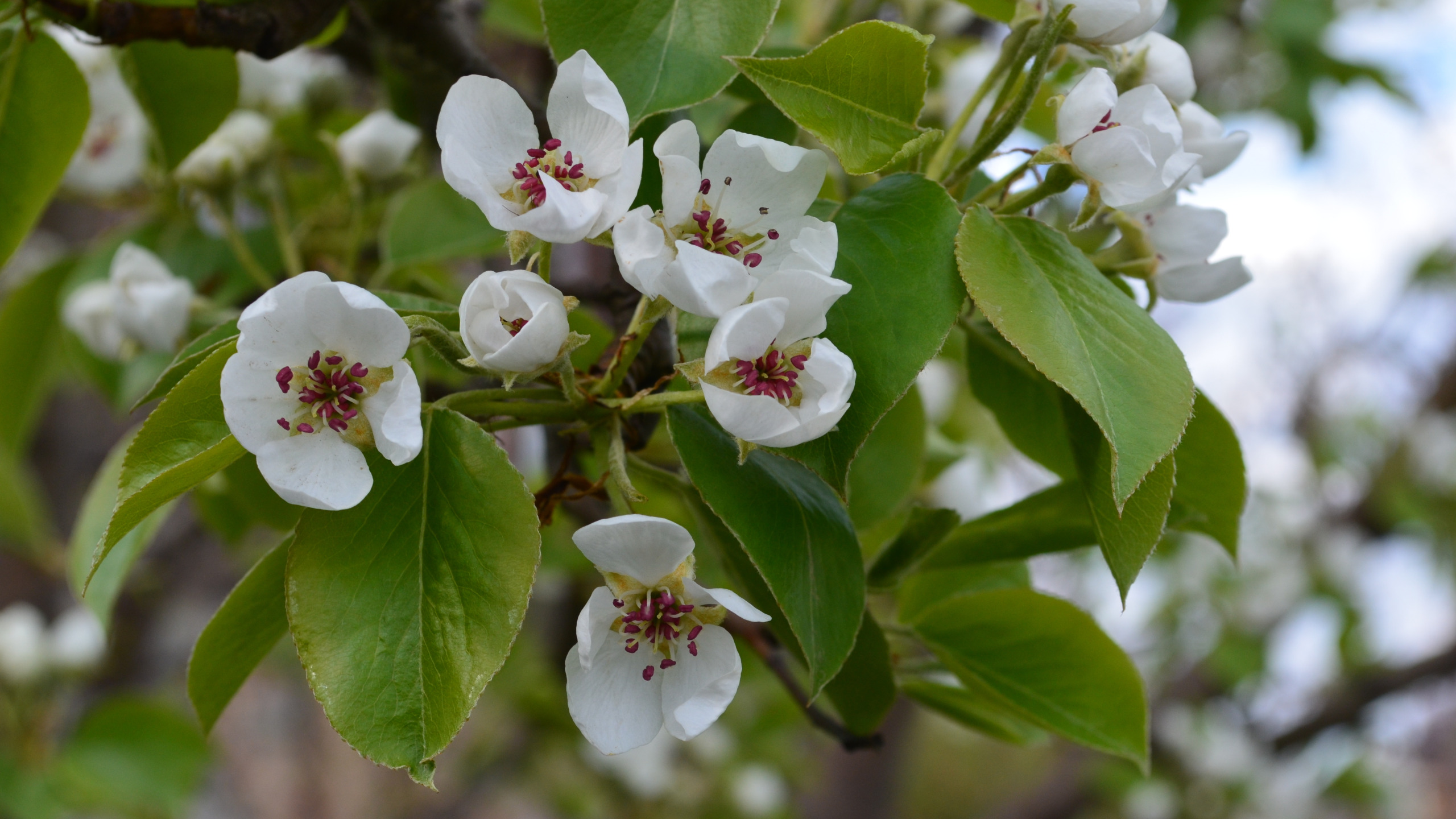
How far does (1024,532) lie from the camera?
0.66m

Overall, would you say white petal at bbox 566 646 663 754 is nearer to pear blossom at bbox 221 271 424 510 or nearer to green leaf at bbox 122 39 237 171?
pear blossom at bbox 221 271 424 510

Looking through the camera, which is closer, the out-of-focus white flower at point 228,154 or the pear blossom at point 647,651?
the pear blossom at point 647,651

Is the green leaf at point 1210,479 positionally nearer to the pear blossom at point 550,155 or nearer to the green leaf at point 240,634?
the pear blossom at point 550,155

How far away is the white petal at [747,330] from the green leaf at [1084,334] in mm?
87

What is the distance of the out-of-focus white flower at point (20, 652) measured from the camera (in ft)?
5.07

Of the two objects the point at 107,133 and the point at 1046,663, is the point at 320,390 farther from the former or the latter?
the point at 107,133

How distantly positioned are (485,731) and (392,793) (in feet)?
9.44

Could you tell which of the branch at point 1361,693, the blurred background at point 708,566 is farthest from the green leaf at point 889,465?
the branch at point 1361,693

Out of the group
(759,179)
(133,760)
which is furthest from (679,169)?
(133,760)

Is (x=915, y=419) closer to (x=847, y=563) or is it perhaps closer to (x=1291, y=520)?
(x=847, y=563)

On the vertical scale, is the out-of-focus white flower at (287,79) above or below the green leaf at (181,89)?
below

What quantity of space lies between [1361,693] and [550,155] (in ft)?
8.28

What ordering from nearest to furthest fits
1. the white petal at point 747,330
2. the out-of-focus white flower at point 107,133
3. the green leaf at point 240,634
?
the white petal at point 747,330 → the green leaf at point 240,634 → the out-of-focus white flower at point 107,133

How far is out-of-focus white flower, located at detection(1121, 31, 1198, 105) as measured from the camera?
0.55 meters
